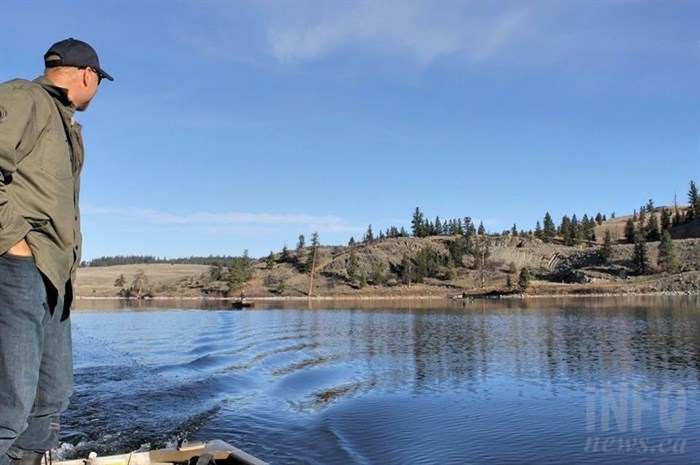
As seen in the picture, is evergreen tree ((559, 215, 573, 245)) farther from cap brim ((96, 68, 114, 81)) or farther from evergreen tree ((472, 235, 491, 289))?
cap brim ((96, 68, 114, 81))

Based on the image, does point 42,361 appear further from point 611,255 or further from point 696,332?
point 611,255

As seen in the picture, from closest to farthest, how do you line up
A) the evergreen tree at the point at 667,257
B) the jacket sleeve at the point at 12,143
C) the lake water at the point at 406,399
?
the jacket sleeve at the point at 12,143
the lake water at the point at 406,399
the evergreen tree at the point at 667,257

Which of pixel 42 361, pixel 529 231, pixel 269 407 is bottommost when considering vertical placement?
pixel 269 407

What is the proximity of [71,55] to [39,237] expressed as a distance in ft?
4.47

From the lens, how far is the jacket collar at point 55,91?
152 inches

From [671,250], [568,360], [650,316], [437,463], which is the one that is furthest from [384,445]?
[671,250]

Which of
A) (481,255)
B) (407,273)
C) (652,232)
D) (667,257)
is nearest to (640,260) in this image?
(667,257)

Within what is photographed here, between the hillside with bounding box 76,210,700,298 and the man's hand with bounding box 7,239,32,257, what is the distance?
111940mm

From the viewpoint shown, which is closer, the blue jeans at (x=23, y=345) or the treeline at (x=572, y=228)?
the blue jeans at (x=23, y=345)

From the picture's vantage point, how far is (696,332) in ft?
113

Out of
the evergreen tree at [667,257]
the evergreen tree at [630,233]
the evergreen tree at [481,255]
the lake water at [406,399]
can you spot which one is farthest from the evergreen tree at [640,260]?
the lake water at [406,399]

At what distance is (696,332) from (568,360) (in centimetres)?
1540

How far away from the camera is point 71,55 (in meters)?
4.01

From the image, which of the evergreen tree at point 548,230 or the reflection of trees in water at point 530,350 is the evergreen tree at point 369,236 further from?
the reflection of trees in water at point 530,350
